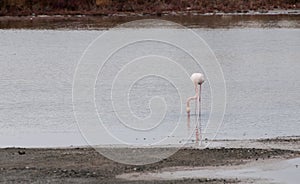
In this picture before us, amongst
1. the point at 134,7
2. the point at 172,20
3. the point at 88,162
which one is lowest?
the point at 134,7

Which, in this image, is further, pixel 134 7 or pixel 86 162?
pixel 134 7

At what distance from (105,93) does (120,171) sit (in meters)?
10.9

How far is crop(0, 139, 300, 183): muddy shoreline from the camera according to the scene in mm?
13797

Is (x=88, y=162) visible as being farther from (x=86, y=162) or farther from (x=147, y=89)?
(x=147, y=89)

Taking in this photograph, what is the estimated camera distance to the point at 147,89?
83.7 ft

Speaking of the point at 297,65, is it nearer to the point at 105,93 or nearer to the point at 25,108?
the point at 105,93

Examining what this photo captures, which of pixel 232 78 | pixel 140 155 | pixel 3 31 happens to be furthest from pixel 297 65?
pixel 3 31

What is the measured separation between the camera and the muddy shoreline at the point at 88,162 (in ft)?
45.3

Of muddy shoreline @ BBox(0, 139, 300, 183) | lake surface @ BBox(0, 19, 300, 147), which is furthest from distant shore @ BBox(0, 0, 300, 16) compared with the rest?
muddy shoreline @ BBox(0, 139, 300, 183)

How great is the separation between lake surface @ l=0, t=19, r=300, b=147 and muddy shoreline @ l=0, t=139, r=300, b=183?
1.73 m

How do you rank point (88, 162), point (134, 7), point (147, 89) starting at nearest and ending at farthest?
point (88, 162)
point (147, 89)
point (134, 7)

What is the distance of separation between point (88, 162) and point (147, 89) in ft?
34.6

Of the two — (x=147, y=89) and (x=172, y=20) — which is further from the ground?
(x=147, y=89)

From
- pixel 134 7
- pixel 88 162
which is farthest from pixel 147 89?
pixel 134 7
